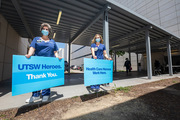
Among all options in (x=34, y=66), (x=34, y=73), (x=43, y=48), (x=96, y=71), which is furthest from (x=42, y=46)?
(x=96, y=71)

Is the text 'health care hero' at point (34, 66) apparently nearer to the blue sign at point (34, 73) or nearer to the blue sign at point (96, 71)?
the blue sign at point (34, 73)

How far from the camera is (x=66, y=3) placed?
3.92m

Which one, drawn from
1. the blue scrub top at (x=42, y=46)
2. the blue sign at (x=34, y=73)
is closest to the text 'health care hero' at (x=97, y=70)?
the blue sign at (x=34, y=73)

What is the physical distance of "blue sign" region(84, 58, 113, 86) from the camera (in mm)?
2238

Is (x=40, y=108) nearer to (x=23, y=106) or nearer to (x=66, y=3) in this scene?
(x=23, y=106)

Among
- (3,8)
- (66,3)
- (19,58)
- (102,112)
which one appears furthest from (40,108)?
(3,8)

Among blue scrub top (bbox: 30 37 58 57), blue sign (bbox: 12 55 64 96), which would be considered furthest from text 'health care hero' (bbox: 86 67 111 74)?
blue scrub top (bbox: 30 37 58 57)

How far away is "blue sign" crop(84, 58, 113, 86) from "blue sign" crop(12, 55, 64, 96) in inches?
27.2

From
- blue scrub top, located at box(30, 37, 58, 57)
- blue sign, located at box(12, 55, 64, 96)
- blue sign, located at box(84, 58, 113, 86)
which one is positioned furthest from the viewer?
blue sign, located at box(84, 58, 113, 86)

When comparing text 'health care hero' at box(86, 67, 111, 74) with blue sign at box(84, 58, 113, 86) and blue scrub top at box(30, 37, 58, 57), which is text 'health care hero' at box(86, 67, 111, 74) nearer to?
blue sign at box(84, 58, 113, 86)

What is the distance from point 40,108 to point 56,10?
4459 millimetres

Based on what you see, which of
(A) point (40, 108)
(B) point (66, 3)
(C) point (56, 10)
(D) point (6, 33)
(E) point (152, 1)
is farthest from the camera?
(E) point (152, 1)

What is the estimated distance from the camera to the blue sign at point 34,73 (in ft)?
5.18

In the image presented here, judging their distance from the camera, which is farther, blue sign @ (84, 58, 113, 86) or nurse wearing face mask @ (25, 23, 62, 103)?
blue sign @ (84, 58, 113, 86)
